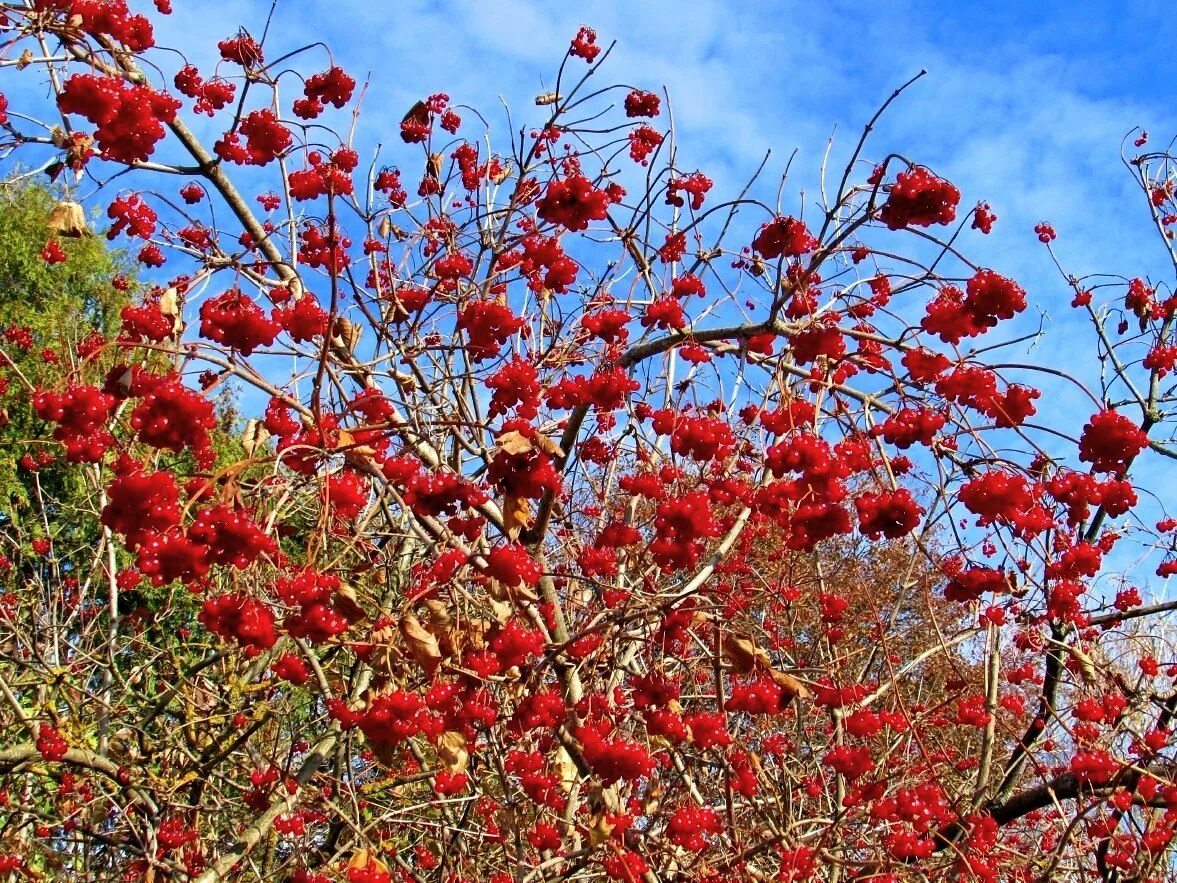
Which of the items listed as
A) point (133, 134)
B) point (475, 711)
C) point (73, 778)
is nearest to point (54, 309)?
point (73, 778)

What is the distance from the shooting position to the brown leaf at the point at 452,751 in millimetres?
3033

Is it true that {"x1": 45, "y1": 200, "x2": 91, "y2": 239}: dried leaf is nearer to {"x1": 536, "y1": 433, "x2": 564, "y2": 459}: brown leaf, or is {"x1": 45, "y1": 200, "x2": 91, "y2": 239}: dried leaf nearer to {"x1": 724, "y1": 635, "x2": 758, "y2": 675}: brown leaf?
{"x1": 536, "y1": 433, "x2": 564, "y2": 459}: brown leaf

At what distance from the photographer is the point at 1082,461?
351 cm

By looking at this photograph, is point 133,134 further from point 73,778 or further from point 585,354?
point 73,778

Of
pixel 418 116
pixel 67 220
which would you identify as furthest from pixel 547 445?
pixel 418 116

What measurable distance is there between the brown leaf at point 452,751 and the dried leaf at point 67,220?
236 cm

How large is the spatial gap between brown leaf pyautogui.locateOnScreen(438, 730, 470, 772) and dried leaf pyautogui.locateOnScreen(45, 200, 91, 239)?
2.36 m

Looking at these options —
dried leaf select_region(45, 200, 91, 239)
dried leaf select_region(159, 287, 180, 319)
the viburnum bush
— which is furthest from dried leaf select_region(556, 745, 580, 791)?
dried leaf select_region(45, 200, 91, 239)

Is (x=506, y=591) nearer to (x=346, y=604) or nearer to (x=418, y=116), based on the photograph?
(x=346, y=604)

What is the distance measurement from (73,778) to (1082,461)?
579cm

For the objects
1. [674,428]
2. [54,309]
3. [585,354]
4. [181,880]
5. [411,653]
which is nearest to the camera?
[411,653]

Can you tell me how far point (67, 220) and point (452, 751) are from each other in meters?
2.43

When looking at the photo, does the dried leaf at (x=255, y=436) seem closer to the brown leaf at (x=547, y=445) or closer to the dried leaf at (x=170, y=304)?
the dried leaf at (x=170, y=304)

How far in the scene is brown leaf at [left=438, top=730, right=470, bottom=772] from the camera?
3.03 m
